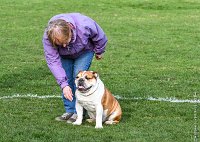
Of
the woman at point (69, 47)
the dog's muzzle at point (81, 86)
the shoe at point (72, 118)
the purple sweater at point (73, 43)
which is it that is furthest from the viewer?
the shoe at point (72, 118)

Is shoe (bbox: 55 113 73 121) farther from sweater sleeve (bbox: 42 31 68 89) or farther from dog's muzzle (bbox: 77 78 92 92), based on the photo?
dog's muzzle (bbox: 77 78 92 92)

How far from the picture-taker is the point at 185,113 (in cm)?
941

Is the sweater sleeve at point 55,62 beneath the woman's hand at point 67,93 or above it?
above

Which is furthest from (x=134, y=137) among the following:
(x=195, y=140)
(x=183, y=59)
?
(x=183, y=59)

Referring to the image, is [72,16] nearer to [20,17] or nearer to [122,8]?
[20,17]

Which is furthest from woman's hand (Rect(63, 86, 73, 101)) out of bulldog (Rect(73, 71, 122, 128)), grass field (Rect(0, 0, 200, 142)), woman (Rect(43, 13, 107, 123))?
grass field (Rect(0, 0, 200, 142))

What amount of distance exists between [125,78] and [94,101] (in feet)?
13.7

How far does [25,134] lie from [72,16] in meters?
1.93

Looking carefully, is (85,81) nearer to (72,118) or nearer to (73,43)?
(73,43)

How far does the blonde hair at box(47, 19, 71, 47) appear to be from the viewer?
7957 mm

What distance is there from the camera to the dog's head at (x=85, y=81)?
27.0ft

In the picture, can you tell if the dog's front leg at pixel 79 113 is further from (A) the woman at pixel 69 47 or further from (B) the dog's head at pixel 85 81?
(B) the dog's head at pixel 85 81

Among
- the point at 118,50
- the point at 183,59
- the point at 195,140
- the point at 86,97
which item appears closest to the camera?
the point at 195,140

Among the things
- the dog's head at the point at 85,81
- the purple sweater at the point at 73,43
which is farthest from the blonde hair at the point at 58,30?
the dog's head at the point at 85,81
